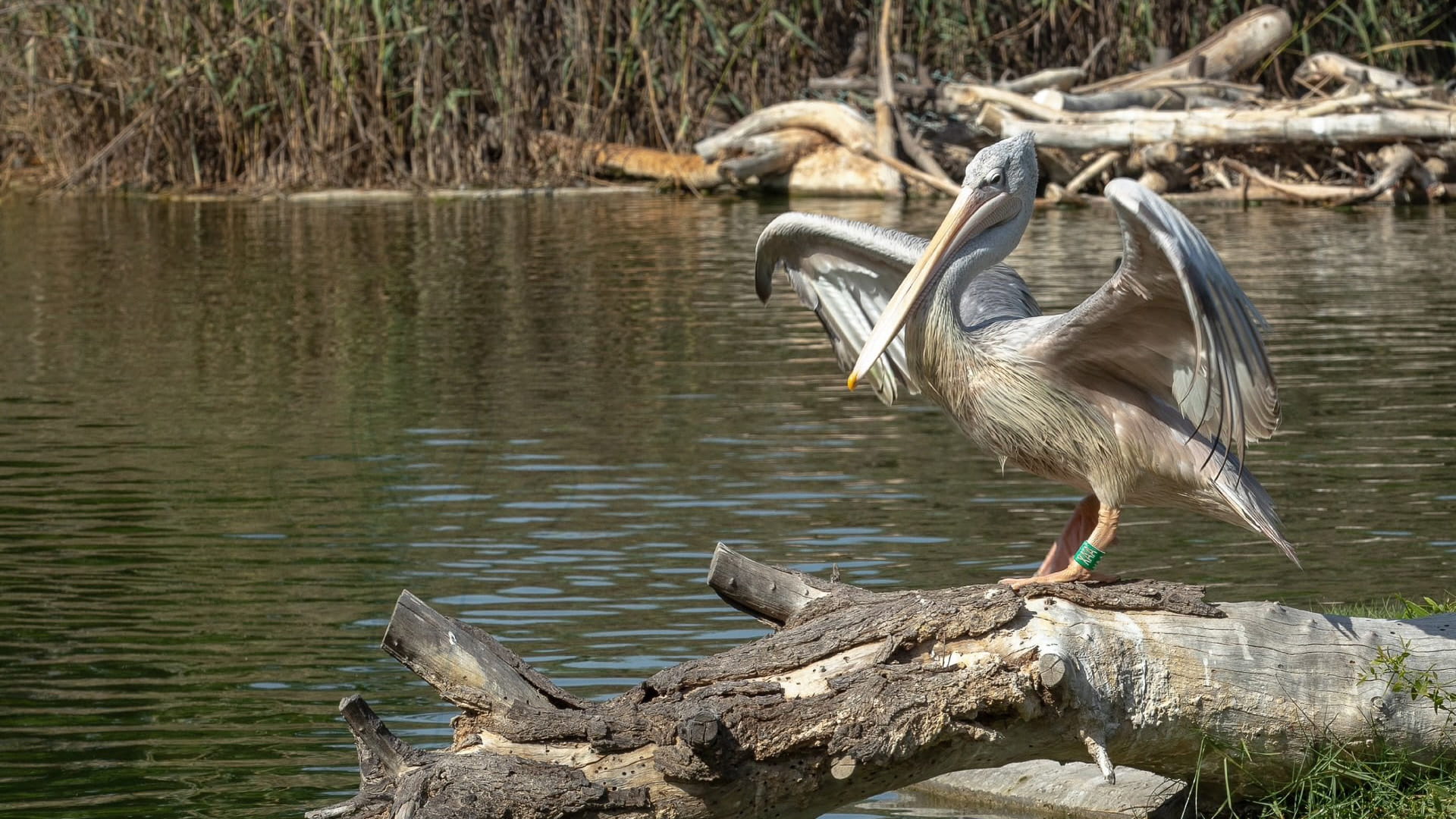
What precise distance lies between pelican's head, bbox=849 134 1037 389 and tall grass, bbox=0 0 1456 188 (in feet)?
46.5

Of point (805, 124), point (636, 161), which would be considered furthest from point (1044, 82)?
point (636, 161)

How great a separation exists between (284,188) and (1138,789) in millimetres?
15697

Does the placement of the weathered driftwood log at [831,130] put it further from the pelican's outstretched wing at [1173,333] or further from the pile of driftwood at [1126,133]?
the pelican's outstretched wing at [1173,333]

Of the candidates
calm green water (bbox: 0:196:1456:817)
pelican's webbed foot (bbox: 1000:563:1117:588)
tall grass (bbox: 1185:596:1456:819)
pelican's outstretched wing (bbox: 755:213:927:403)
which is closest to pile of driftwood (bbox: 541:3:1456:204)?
calm green water (bbox: 0:196:1456:817)

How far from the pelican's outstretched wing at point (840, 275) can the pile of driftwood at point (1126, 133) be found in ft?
37.3

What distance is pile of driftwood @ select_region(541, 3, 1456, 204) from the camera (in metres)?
16.6

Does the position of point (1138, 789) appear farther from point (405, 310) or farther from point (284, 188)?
point (284, 188)

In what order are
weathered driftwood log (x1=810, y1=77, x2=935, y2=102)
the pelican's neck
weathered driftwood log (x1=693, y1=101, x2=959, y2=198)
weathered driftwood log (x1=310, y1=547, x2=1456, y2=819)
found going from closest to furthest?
1. weathered driftwood log (x1=310, y1=547, x2=1456, y2=819)
2. the pelican's neck
3. weathered driftwood log (x1=693, y1=101, x2=959, y2=198)
4. weathered driftwood log (x1=810, y1=77, x2=935, y2=102)

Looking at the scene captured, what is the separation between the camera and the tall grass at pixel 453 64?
18.4 m

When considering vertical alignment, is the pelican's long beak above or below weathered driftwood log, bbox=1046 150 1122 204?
above

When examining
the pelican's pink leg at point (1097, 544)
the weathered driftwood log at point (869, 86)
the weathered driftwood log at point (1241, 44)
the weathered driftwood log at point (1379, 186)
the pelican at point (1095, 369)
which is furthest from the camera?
the weathered driftwood log at point (869, 86)

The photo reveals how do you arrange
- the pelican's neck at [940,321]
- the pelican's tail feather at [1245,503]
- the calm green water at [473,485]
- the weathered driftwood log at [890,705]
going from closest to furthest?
the weathered driftwood log at [890,705]
the pelican's tail feather at [1245,503]
the pelican's neck at [940,321]
the calm green water at [473,485]

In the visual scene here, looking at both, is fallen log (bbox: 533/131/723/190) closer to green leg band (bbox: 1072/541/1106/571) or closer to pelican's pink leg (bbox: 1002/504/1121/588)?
pelican's pink leg (bbox: 1002/504/1121/588)

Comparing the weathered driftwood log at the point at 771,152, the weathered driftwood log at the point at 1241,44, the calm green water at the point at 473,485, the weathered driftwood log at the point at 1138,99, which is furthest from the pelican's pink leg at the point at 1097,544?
the weathered driftwood log at the point at 1241,44
